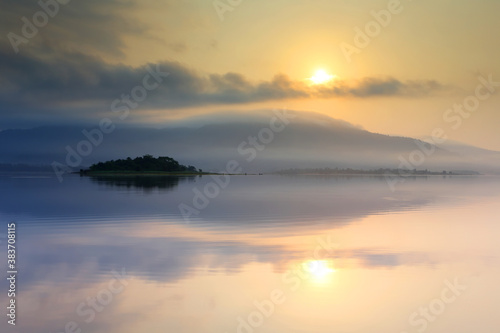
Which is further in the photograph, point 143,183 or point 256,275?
point 143,183

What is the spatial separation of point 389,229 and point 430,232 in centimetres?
133

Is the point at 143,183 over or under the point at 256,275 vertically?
over

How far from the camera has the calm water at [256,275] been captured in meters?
8.26

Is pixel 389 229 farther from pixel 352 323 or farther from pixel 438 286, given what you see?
pixel 352 323

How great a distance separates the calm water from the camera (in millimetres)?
8258

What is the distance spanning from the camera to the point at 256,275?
1081 cm

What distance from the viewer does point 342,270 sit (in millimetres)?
11289

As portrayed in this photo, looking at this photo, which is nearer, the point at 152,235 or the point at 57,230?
the point at 152,235

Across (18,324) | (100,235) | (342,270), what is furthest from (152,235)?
(18,324)

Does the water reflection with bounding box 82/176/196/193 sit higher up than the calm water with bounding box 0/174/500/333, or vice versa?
the water reflection with bounding box 82/176/196/193

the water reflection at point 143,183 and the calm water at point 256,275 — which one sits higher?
the water reflection at point 143,183

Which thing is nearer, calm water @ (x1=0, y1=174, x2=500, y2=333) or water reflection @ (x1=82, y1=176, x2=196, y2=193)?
calm water @ (x1=0, y1=174, x2=500, y2=333)

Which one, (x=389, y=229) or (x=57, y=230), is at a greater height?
(x=57, y=230)

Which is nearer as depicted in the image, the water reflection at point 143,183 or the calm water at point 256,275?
the calm water at point 256,275
